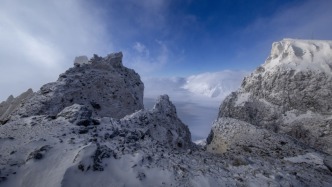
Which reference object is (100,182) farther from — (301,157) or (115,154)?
(301,157)

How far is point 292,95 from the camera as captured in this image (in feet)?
179

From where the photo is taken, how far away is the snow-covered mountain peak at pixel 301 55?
5395 centimetres

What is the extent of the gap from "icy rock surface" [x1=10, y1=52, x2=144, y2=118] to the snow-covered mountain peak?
143 feet

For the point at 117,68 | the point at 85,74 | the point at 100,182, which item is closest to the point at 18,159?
the point at 100,182

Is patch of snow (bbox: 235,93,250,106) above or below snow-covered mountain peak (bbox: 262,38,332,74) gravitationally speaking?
below

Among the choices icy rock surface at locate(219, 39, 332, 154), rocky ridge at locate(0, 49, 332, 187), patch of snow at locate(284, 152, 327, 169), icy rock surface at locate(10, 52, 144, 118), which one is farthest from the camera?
icy rock surface at locate(219, 39, 332, 154)

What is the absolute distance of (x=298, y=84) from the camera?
5422cm

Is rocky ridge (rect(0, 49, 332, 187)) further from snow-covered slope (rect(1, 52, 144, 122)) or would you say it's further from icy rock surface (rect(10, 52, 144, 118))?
snow-covered slope (rect(1, 52, 144, 122))

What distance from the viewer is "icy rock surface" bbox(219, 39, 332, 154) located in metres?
48.4

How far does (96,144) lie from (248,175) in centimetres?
687

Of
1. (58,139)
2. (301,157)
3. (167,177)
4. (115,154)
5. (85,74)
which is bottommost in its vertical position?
(301,157)

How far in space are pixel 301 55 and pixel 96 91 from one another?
54.0 meters

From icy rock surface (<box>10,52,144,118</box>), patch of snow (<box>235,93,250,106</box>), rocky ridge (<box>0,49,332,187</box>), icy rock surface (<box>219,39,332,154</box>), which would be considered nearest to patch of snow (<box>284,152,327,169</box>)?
rocky ridge (<box>0,49,332,187</box>)

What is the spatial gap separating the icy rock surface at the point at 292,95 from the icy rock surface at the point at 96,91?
3616cm
